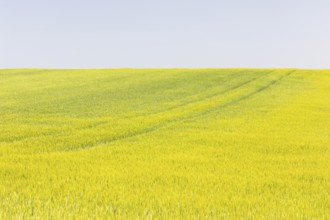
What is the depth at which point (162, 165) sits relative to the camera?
8086 millimetres

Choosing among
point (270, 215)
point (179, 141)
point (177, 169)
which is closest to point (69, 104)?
point (179, 141)

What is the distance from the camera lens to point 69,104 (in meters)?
20.6

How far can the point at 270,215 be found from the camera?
5316mm

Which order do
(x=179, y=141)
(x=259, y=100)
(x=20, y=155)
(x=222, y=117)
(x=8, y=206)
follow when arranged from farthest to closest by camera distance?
(x=259, y=100) < (x=222, y=117) < (x=179, y=141) < (x=20, y=155) < (x=8, y=206)

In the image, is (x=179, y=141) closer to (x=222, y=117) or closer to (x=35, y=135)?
(x=35, y=135)

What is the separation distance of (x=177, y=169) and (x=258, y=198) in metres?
2.23

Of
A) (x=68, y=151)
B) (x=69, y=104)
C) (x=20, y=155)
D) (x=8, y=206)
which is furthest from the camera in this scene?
(x=69, y=104)

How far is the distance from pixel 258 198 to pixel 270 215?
0.71m

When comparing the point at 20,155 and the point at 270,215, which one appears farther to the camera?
the point at 20,155

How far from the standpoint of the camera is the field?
557 centimetres

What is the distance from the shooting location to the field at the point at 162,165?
5.57 m

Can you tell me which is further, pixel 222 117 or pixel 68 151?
pixel 222 117

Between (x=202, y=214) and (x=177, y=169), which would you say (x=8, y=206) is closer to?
(x=202, y=214)

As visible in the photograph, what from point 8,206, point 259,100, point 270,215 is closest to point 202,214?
point 270,215
